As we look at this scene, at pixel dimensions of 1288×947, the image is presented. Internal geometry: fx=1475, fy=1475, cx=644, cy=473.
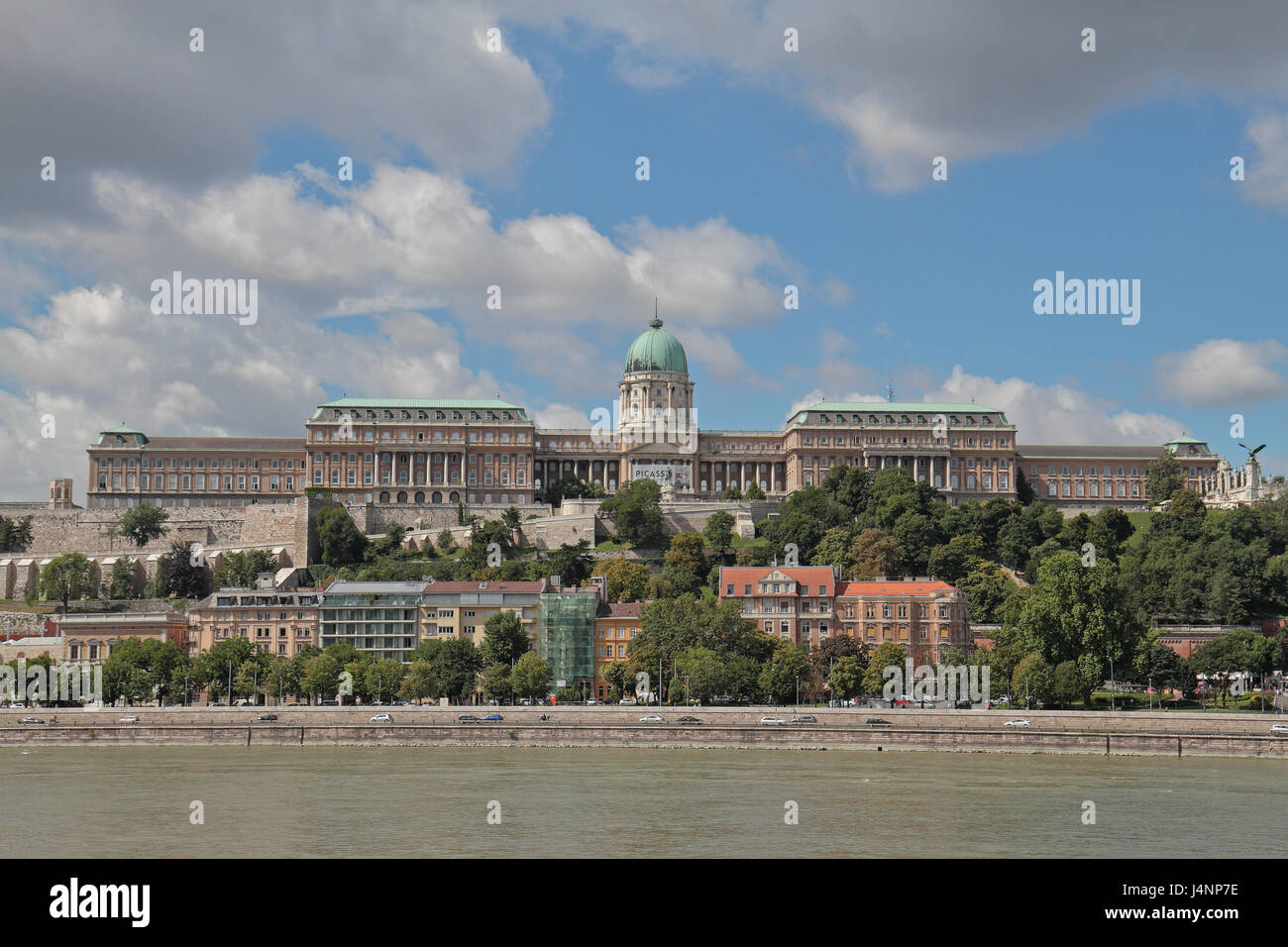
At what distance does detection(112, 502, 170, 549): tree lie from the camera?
11062 cm

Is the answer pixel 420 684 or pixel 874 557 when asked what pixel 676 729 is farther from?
pixel 874 557

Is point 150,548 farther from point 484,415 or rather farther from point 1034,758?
point 1034,758

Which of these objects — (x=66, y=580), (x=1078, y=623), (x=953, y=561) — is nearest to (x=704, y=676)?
(x=1078, y=623)

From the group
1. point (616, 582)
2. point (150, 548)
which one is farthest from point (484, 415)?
point (616, 582)

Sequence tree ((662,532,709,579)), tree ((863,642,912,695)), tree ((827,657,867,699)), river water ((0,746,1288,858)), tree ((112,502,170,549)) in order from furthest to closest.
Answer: tree ((112,502,170,549)) → tree ((662,532,709,579)) → tree ((863,642,912,695)) → tree ((827,657,867,699)) → river water ((0,746,1288,858))

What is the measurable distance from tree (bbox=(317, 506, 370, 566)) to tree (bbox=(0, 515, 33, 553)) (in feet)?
80.4

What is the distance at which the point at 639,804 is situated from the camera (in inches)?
1571

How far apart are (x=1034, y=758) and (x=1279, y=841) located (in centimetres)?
1766

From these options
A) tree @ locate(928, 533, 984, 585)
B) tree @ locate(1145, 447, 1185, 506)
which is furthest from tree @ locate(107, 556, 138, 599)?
tree @ locate(1145, 447, 1185, 506)

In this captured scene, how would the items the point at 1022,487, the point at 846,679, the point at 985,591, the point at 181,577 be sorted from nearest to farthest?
1. the point at 846,679
2. the point at 985,591
3. the point at 181,577
4. the point at 1022,487

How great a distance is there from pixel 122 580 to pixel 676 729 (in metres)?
58.7

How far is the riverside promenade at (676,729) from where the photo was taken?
54.1 metres

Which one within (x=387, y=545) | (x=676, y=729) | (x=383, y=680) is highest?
(x=387, y=545)

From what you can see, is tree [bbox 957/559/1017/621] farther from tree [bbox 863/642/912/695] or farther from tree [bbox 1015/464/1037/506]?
tree [bbox 1015/464/1037/506]
